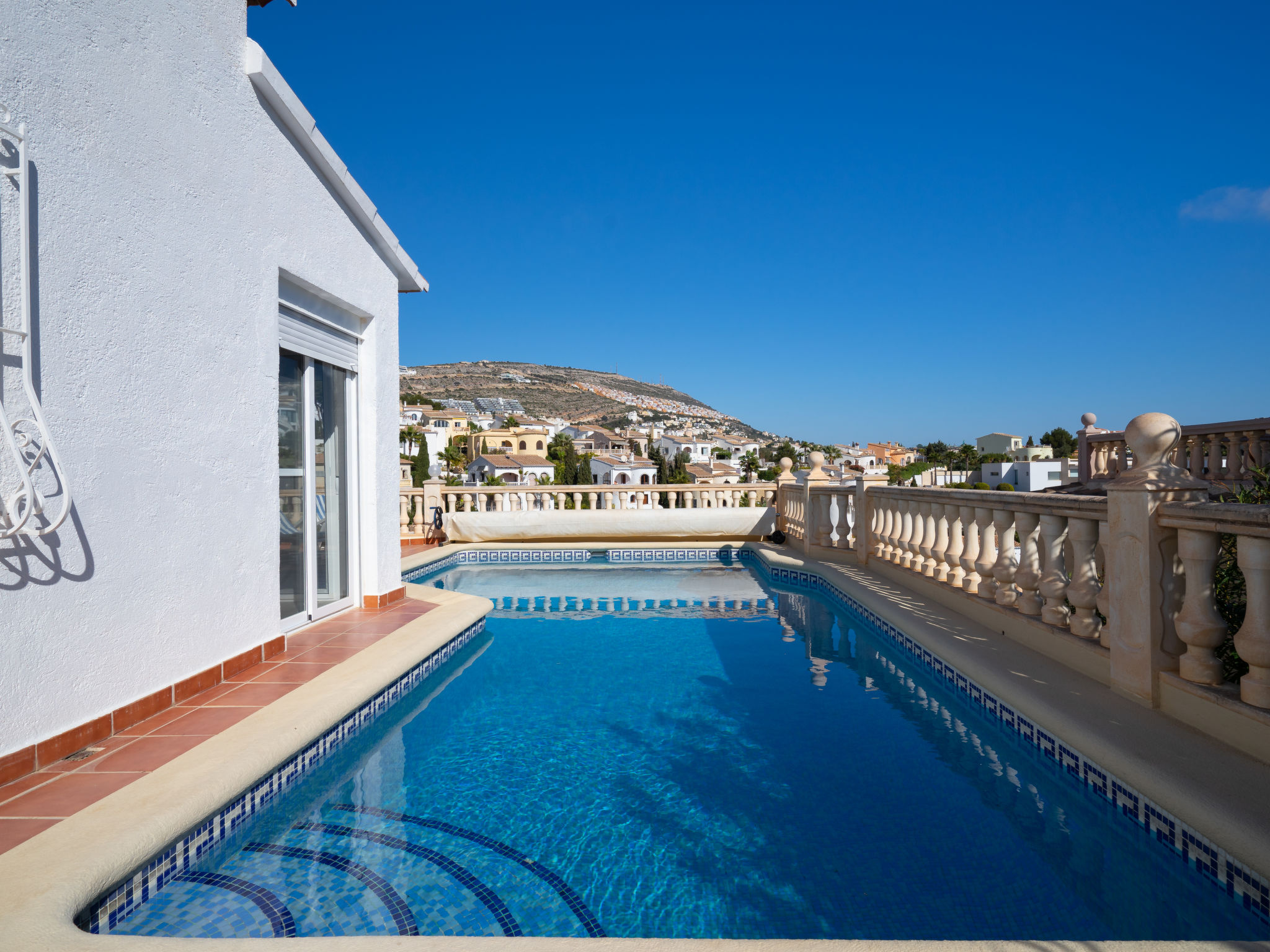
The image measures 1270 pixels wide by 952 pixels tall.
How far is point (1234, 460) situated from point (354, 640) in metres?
11.0

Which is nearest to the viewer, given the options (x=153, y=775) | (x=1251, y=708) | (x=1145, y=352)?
(x=1251, y=708)

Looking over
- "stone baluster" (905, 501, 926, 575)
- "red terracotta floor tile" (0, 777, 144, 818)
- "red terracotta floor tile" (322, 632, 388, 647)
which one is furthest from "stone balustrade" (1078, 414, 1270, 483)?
"red terracotta floor tile" (0, 777, 144, 818)

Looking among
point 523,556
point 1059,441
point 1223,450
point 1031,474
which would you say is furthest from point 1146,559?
point 1059,441

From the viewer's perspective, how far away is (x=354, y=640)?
17.1 ft

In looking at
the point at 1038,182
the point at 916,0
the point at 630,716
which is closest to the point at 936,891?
the point at 630,716

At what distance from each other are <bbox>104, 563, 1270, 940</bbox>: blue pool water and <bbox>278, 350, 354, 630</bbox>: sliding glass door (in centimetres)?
154

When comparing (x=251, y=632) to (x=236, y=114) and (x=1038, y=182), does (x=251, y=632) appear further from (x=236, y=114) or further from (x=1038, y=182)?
(x=1038, y=182)

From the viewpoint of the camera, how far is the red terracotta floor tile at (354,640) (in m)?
5.06

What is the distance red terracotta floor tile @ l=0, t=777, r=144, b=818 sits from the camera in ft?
8.14

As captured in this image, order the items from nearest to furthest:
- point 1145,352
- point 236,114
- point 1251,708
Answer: point 1251,708 → point 236,114 → point 1145,352

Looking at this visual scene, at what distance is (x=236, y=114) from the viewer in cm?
425

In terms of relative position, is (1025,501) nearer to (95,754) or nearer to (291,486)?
(95,754)

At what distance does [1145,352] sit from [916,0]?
20.3m

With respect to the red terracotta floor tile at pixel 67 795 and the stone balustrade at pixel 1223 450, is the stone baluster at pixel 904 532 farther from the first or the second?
the red terracotta floor tile at pixel 67 795
